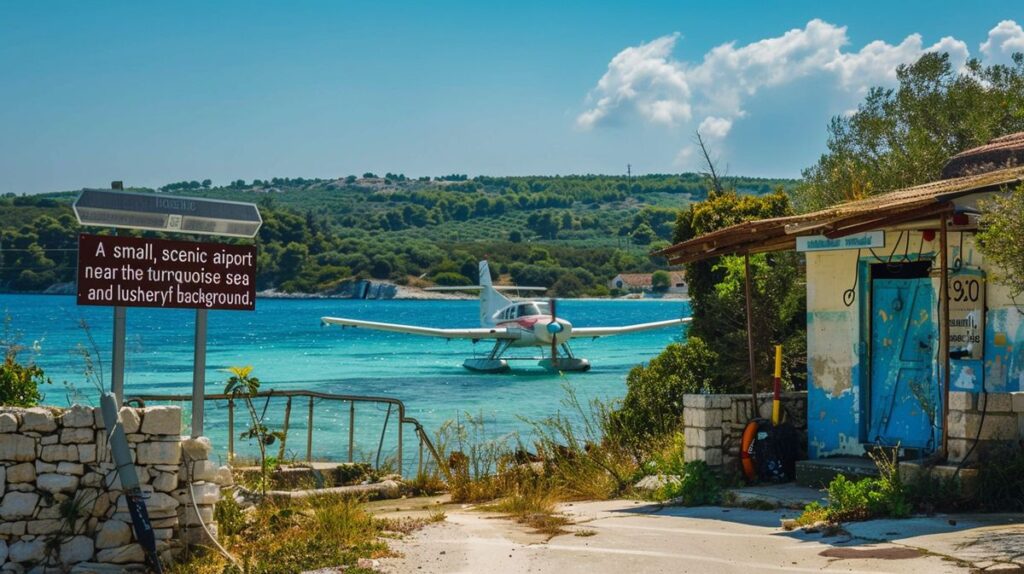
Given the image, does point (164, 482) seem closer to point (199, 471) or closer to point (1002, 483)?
point (199, 471)

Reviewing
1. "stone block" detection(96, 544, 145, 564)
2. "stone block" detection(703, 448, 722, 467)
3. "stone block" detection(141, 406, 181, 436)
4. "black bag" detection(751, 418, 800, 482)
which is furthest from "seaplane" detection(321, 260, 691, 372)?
"stone block" detection(96, 544, 145, 564)

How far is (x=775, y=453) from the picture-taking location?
487 inches

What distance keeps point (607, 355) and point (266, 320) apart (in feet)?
185

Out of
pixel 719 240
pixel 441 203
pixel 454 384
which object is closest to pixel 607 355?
pixel 454 384

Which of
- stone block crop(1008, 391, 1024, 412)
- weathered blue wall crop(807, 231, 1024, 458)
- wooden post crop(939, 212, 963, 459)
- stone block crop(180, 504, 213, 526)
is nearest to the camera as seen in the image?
stone block crop(180, 504, 213, 526)

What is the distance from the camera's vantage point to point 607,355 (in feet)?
236

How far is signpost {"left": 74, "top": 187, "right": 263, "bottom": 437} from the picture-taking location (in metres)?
9.73

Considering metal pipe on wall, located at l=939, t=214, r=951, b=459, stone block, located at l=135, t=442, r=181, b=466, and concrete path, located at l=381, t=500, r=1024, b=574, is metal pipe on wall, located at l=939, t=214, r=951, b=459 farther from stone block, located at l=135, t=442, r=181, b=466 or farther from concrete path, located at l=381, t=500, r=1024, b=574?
stone block, located at l=135, t=442, r=181, b=466

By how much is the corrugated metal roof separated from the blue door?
99 centimetres

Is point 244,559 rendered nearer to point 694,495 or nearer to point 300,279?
point 694,495

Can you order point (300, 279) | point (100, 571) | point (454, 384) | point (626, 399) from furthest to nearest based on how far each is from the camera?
point (300, 279)
point (454, 384)
point (626, 399)
point (100, 571)

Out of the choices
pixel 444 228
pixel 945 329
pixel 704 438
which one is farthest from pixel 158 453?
pixel 444 228

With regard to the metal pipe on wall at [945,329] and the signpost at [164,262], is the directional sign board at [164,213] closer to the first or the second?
the signpost at [164,262]

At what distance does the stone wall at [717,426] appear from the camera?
12281mm
